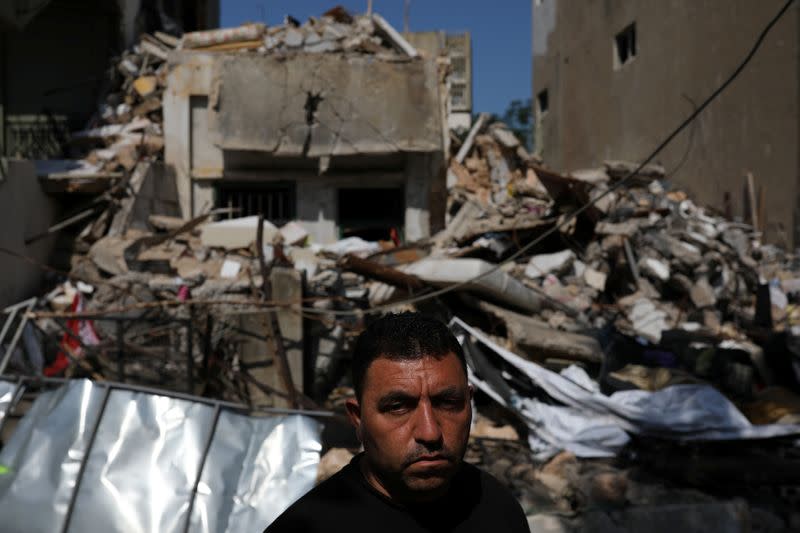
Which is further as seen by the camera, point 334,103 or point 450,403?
point 334,103

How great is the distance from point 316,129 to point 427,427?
11977 millimetres

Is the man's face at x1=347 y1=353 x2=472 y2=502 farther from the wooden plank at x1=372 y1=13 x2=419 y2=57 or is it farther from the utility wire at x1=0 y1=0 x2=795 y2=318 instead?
the wooden plank at x1=372 y1=13 x2=419 y2=57

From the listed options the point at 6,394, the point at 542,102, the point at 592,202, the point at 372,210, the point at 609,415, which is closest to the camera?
the point at 6,394

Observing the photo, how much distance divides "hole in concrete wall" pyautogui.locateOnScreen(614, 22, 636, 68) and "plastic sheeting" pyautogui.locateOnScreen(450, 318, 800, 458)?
42.8 feet

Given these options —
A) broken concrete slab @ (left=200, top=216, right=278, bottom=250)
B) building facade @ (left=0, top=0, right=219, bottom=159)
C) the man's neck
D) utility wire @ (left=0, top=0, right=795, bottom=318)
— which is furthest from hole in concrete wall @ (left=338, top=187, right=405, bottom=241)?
the man's neck

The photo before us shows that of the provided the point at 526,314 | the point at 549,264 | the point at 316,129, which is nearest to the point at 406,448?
the point at 526,314

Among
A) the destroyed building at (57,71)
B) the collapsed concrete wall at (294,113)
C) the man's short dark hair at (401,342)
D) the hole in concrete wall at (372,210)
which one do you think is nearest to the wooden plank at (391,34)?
the collapsed concrete wall at (294,113)

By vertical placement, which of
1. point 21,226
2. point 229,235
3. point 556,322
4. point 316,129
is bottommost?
point 556,322

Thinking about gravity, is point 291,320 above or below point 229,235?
below

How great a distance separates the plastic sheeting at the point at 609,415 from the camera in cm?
529

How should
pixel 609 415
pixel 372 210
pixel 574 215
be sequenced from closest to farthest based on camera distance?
pixel 574 215, pixel 609 415, pixel 372 210

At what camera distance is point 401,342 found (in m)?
1.32

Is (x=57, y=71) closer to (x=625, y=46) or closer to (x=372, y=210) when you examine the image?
(x=372, y=210)

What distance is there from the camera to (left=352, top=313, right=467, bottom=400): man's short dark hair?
132 cm
